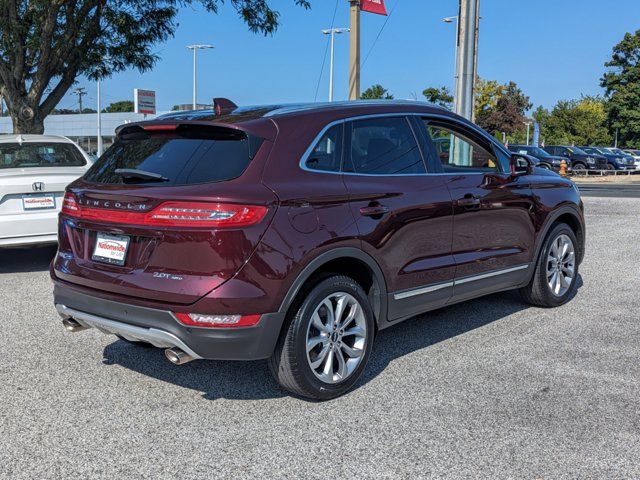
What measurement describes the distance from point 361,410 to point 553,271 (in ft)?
9.90

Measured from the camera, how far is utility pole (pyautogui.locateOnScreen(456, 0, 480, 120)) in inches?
448

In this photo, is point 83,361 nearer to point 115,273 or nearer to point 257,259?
point 115,273

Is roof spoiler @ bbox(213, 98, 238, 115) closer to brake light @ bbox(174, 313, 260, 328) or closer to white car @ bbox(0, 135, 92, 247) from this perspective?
brake light @ bbox(174, 313, 260, 328)

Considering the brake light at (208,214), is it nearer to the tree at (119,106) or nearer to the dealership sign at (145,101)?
the dealership sign at (145,101)

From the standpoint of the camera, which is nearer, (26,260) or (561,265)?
(561,265)

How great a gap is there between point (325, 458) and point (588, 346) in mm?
2739

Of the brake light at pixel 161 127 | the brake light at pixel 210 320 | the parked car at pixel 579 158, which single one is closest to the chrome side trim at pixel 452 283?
the brake light at pixel 210 320

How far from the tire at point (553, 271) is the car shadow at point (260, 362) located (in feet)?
0.82

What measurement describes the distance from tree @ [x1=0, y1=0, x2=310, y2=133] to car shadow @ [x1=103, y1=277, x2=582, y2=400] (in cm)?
845

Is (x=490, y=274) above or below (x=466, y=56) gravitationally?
below

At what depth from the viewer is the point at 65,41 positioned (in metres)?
12.3

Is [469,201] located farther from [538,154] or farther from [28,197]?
[538,154]

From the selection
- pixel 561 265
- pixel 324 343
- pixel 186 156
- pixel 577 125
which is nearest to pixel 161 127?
pixel 186 156

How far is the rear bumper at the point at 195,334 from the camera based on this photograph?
3.69 m
